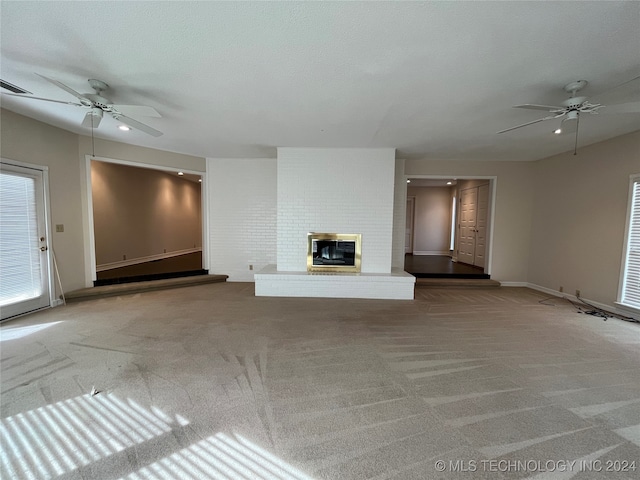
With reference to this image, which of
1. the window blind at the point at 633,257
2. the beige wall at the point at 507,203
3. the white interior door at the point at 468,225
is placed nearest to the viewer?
the window blind at the point at 633,257

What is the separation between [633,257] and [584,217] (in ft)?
2.98

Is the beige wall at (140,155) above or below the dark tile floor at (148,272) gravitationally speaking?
above

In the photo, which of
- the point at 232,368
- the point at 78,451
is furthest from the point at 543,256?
the point at 78,451

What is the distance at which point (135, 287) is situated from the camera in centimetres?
464

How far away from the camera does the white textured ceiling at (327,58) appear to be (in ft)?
5.33

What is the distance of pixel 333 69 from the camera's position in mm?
2203

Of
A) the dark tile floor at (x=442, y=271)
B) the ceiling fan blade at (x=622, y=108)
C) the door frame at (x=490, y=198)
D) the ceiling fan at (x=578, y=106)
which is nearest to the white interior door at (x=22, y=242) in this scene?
the ceiling fan at (x=578, y=106)

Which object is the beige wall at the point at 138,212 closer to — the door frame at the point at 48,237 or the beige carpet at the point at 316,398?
the door frame at the point at 48,237

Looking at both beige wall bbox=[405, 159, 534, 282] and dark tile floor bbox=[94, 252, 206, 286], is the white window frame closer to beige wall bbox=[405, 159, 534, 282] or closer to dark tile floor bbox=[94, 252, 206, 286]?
beige wall bbox=[405, 159, 534, 282]

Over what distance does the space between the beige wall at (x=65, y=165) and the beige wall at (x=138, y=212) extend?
64.0 inches

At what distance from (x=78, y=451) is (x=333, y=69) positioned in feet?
10.3

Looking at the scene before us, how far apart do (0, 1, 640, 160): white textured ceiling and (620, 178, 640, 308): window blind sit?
3.44 feet

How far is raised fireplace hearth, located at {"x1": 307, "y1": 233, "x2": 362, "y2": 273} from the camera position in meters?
4.64

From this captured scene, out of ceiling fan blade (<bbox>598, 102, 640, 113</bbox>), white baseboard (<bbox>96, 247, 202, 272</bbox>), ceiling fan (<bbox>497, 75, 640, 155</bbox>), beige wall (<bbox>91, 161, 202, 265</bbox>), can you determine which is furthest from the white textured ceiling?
white baseboard (<bbox>96, 247, 202, 272</bbox>)
